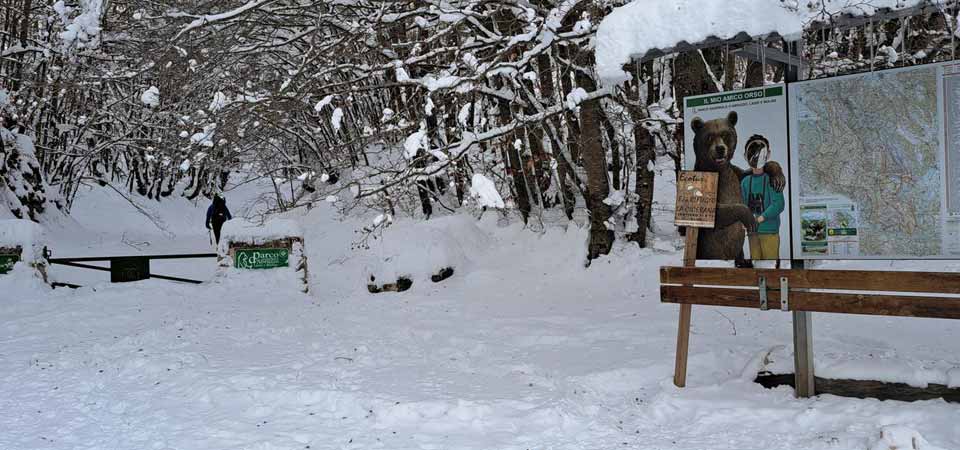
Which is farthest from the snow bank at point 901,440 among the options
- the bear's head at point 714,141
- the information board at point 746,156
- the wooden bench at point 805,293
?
the bear's head at point 714,141

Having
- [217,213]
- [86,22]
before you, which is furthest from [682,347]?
[217,213]

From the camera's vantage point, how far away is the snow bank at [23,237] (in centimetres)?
1249

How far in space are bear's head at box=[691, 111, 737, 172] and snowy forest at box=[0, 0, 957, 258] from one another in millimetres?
598

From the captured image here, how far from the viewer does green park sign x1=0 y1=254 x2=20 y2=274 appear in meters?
12.5

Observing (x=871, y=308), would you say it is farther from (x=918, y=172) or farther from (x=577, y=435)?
(x=577, y=435)

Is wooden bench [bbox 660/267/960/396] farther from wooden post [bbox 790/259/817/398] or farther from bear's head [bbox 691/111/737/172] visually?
bear's head [bbox 691/111/737/172]

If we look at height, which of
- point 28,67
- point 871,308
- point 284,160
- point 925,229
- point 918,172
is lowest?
point 871,308

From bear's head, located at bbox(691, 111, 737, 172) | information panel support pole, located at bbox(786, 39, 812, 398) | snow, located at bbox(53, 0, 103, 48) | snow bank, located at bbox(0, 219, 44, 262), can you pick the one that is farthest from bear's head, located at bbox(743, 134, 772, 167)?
snow bank, located at bbox(0, 219, 44, 262)

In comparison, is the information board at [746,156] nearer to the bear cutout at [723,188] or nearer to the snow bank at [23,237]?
the bear cutout at [723,188]

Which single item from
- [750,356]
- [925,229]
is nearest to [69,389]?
[750,356]

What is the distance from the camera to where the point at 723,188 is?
224 inches

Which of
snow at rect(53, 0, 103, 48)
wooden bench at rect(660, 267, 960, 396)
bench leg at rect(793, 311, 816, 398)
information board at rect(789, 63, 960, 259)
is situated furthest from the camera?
snow at rect(53, 0, 103, 48)

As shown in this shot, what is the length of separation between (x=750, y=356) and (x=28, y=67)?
19086 millimetres

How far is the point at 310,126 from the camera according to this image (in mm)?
18969
